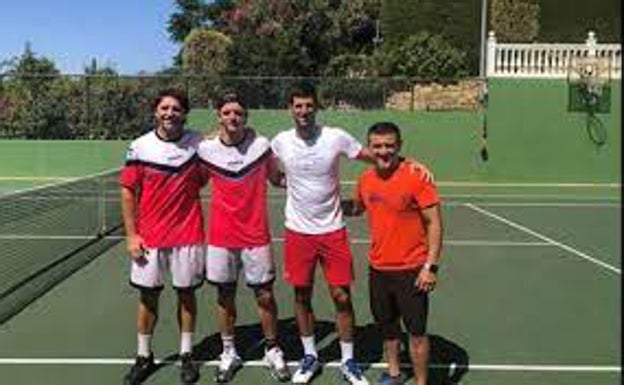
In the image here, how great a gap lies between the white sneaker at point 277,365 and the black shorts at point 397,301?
814 millimetres

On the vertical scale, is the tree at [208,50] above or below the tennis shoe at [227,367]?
above

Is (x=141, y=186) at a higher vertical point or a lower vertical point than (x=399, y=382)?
higher

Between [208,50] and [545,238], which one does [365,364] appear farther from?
[208,50]

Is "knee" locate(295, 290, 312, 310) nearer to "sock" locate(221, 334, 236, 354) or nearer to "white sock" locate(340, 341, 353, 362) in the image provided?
"white sock" locate(340, 341, 353, 362)

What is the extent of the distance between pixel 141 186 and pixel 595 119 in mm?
21016

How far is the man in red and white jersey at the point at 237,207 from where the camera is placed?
702 cm

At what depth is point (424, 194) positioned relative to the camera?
251 inches

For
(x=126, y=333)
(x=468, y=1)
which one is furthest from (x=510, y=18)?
(x=126, y=333)

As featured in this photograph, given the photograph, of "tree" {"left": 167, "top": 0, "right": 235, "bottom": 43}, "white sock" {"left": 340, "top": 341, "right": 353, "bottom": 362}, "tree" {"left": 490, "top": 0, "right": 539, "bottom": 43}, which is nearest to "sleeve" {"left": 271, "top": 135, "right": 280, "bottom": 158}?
"white sock" {"left": 340, "top": 341, "right": 353, "bottom": 362}

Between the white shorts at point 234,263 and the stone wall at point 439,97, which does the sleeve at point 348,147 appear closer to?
the white shorts at point 234,263

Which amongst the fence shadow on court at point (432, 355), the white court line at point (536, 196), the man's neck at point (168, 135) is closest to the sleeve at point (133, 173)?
the man's neck at point (168, 135)

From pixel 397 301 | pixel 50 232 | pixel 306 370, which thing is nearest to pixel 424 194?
pixel 397 301

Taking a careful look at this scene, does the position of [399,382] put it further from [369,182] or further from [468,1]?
[468,1]

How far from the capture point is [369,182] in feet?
21.7
